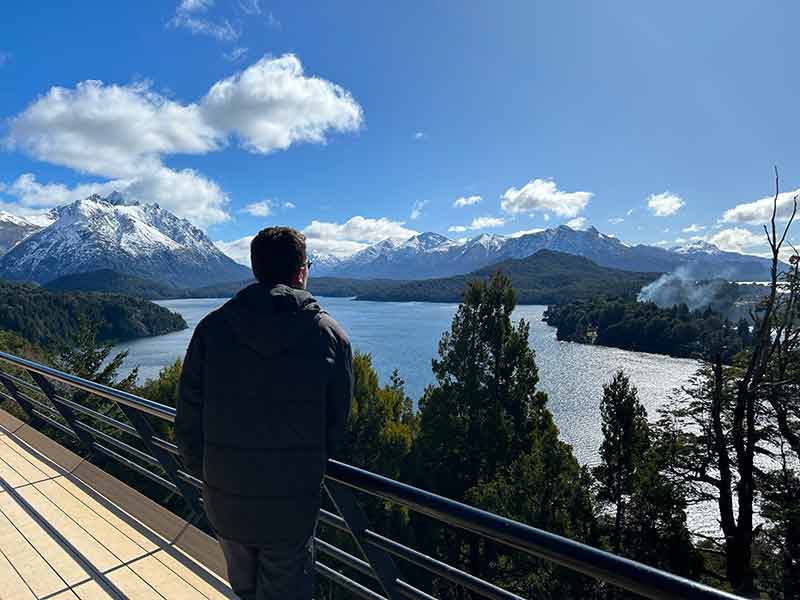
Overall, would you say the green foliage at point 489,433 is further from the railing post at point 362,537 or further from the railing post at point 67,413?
the railing post at point 362,537

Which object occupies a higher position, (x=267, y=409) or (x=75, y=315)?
(x=267, y=409)

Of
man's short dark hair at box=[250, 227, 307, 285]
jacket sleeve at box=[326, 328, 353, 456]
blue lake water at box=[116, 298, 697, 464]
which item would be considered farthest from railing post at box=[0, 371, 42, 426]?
blue lake water at box=[116, 298, 697, 464]

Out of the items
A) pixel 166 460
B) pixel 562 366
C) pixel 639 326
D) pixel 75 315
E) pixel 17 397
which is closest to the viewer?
pixel 166 460

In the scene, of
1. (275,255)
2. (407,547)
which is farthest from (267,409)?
(407,547)

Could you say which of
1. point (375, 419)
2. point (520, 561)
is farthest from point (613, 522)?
point (375, 419)

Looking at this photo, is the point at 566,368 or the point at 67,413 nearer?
the point at 67,413

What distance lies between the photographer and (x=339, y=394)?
158 centimetres

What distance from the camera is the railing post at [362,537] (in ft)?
5.97

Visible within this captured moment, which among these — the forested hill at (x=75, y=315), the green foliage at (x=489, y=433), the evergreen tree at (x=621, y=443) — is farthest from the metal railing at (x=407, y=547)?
the forested hill at (x=75, y=315)

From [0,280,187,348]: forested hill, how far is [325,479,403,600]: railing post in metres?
72.9

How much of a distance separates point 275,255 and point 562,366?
155ft

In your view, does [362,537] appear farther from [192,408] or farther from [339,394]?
[192,408]

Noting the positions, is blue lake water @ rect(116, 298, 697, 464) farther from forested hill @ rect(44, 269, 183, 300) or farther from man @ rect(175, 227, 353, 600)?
forested hill @ rect(44, 269, 183, 300)

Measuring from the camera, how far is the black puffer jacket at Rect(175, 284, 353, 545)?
147 cm
